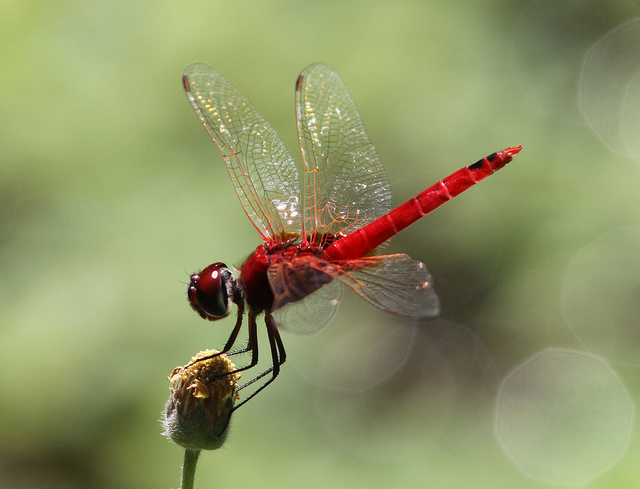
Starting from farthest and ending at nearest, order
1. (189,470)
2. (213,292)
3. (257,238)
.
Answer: (257,238)
(213,292)
(189,470)

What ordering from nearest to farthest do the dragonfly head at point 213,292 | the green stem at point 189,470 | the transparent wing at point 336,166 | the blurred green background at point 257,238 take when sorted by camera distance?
the green stem at point 189,470 < the dragonfly head at point 213,292 < the transparent wing at point 336,166 < the blurred green background at point 257,238

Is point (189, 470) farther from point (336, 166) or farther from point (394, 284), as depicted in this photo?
point (336, 166)

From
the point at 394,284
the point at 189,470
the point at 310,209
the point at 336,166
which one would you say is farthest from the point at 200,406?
the point at 336,166

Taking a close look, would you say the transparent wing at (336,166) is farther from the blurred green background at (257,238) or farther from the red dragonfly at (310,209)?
the blurred green background at (257,238)

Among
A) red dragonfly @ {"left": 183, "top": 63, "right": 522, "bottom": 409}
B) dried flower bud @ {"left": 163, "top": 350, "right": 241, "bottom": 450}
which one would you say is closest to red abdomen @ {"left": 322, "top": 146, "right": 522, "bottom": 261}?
red dragonfly @ {"left": 183, "top": 63, "right": 522, "bottom": 409}

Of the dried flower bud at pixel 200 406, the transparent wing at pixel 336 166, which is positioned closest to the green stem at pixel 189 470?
the dried flower bud at pixel 200 406

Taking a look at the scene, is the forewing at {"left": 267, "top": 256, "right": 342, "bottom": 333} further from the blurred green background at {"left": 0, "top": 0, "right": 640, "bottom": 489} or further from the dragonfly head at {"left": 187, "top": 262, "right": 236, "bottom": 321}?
the blurred green background at {"left": 0, "top": 0, "right": 640, "bottom": 489}
